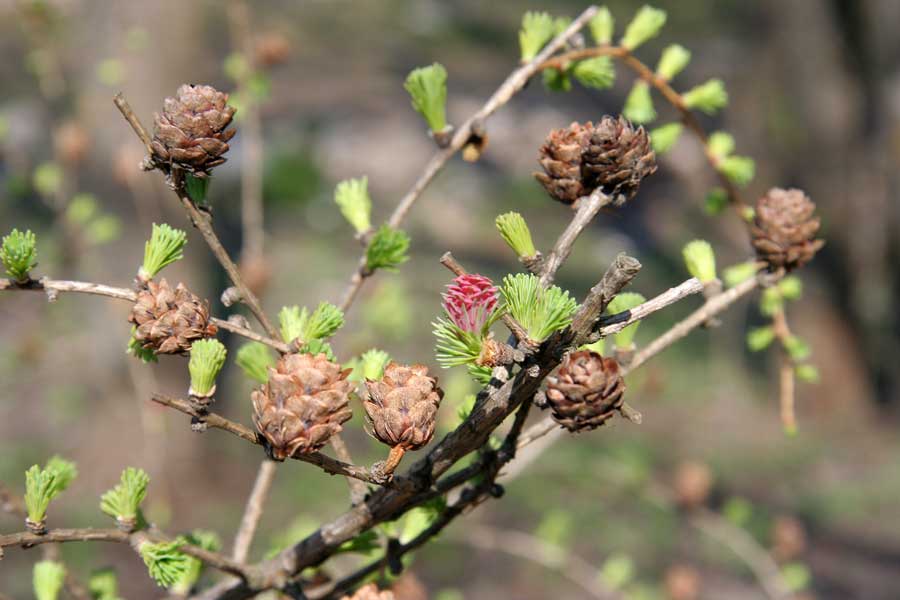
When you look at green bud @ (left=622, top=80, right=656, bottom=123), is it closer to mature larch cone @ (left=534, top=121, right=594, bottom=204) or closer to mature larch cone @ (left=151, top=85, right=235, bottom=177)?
mature larch cone @ (left=534, top=121, right=594, bottom=204)

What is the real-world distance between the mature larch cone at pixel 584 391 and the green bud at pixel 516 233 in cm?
12

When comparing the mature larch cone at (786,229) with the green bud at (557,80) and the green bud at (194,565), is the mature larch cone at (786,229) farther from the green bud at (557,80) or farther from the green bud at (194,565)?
the green bud at (194,565)

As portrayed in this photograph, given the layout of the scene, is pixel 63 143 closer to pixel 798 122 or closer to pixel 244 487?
pixel 244 487

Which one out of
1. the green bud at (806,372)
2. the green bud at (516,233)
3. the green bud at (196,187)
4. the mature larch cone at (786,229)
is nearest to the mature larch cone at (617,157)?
the green bud at (516,233)

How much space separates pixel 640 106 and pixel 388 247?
48 centimetres

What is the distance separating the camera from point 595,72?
1.08 meters

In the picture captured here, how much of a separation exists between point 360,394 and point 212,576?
2.07 ft

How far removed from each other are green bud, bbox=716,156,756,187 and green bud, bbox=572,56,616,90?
8.9 inches

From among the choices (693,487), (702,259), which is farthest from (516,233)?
(693,487)

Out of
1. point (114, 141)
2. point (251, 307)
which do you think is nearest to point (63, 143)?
point (114, 141)

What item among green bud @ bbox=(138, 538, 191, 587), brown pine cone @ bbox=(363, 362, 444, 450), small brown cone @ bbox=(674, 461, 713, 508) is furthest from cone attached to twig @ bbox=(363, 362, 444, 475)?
small brown cone @ bbox=(674, 461, 713, 508)

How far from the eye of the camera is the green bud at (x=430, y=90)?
0.96 meters

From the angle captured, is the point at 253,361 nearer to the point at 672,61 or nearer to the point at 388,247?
the point at 388,247

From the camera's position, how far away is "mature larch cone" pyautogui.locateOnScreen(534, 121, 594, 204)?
2.79 feet
